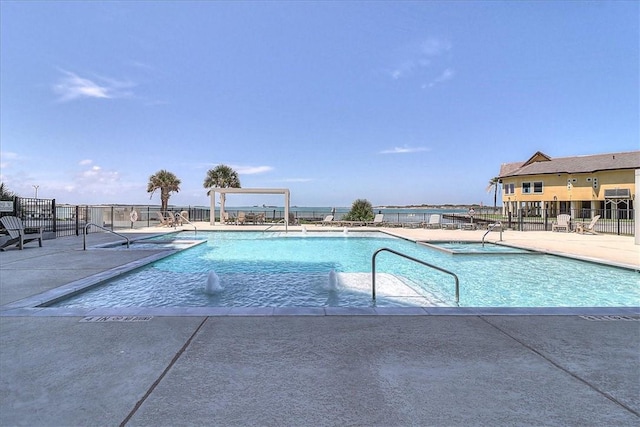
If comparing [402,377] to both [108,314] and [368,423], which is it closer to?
[368,423]

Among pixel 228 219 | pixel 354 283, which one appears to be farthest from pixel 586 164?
pixel 354 283

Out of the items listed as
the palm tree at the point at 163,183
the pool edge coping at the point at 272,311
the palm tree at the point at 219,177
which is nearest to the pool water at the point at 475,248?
the pool edge coping at the point at 272,311

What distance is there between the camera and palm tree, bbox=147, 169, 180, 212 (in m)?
35.7

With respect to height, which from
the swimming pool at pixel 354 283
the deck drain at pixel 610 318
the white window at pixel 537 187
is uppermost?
the white window at pixel 537 187

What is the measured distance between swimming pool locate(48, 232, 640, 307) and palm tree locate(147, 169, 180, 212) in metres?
27.1

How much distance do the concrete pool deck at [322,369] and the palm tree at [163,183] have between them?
34.2 m

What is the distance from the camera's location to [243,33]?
53.6ft

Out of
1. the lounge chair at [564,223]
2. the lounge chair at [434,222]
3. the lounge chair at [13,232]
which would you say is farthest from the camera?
the lounge chair at [434,222]

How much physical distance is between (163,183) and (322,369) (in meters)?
37.3

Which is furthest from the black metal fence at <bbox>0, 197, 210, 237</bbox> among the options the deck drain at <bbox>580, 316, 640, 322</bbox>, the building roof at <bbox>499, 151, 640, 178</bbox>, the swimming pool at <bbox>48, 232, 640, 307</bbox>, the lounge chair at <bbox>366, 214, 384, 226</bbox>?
the building roof at <bbox>499, 151, 640, 178</bbox>

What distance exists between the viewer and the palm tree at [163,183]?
117ft

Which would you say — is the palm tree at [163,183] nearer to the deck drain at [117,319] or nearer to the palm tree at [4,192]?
the palm tree at [4,192]

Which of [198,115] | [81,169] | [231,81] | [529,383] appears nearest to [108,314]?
[529,383]

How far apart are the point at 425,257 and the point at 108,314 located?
30.4ft
